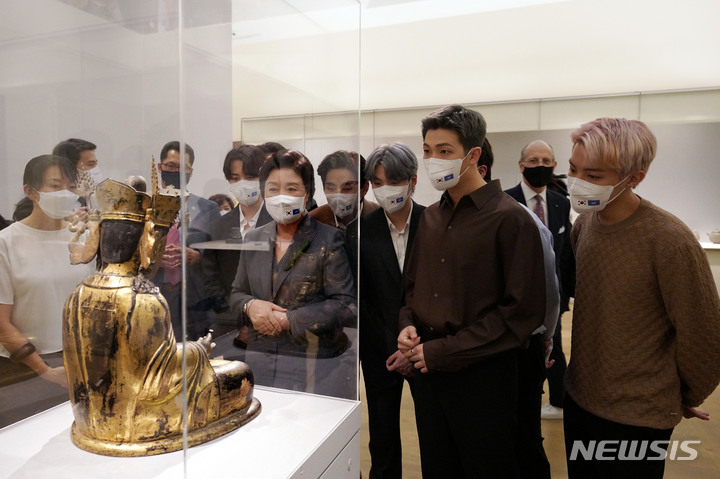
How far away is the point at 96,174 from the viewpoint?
4.96ft

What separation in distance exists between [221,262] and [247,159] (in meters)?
0.29

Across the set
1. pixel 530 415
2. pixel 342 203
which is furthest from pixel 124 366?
pixel 530 415

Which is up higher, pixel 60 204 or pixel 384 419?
pixel 60 204

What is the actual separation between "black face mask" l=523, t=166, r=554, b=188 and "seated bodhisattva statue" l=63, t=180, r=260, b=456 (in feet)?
7.38

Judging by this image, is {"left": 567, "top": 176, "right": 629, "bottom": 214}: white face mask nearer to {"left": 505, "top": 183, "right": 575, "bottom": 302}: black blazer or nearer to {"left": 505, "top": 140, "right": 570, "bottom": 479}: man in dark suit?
{"left": 505, "top": 140, "right": 570, "bottom": 479}: man in dark suit

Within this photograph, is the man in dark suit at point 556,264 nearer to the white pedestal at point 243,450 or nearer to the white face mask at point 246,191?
the white pedestal at point 243,450

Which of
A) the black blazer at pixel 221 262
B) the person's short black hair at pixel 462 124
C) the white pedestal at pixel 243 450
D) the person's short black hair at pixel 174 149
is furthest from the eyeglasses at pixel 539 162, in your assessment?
the person's short black hair at pixel 174 149

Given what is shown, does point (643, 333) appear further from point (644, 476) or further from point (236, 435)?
point (236, 435)

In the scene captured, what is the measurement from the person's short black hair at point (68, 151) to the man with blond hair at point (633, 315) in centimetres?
159

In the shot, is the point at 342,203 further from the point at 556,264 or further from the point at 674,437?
the point at 674,437

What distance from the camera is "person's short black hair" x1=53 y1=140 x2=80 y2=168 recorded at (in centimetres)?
146

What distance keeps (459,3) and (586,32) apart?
1205mm

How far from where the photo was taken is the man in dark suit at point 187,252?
3.71ft

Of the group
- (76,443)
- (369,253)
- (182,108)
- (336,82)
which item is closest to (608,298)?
(369,253)
